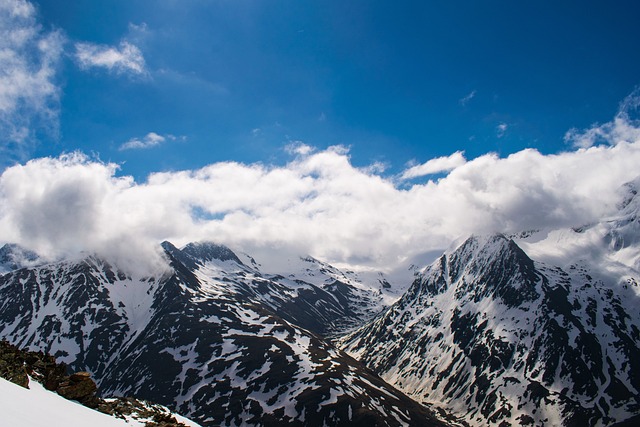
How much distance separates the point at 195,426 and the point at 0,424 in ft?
127

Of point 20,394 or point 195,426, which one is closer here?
point 20,394

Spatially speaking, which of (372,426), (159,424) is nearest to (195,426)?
(159,424)

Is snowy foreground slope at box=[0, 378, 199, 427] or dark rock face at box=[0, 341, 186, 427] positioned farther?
dark rock face at box=[0, 341, 186, 427]

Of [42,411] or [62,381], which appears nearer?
[42,411]

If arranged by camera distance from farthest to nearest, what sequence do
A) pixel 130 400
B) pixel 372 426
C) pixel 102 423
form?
pixel 372 426 < pixel 130 400 < pixel 102 423

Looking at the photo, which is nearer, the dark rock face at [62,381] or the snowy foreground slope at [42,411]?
the snowy foreground slope at [42,411]

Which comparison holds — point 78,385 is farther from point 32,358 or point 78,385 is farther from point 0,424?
point 0,424

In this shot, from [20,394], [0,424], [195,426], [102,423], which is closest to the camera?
[0,424]

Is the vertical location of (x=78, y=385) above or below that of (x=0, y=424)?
below

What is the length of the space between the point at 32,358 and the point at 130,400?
12071 mm

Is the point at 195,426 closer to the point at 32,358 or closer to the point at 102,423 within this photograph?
the point at 32,358

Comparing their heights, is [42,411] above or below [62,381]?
above

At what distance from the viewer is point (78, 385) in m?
37.2

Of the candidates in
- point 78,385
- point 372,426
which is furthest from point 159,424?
point 372,426
